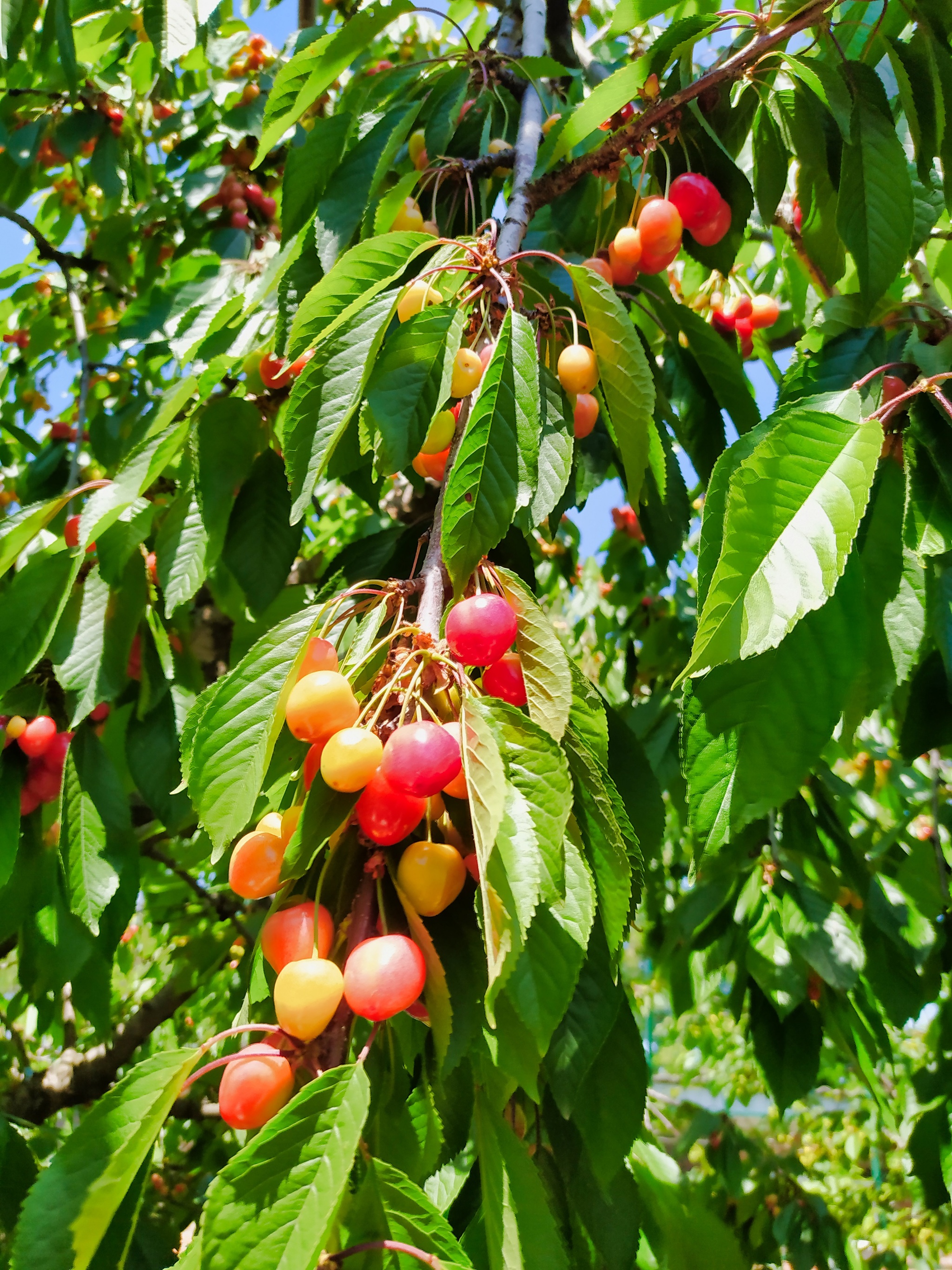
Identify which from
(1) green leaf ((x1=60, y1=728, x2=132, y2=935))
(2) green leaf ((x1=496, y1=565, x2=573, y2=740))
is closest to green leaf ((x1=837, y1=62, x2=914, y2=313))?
(2) green leaf ((x1=496, y1=565, x2=573, y2=740))

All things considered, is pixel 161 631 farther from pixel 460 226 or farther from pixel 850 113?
pixel 850 113

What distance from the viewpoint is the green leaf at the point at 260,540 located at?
117 centimetres

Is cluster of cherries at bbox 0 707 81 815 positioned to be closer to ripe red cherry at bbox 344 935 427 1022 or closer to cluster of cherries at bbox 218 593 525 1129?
cluster of cherries at bbox 218 593 525 1129

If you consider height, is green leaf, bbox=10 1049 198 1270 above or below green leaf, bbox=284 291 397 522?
below

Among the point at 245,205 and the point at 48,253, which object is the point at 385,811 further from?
the point at 48,253

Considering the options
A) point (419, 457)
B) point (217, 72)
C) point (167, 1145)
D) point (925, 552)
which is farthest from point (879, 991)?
point (217, 72)

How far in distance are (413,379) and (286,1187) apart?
1.74 ft

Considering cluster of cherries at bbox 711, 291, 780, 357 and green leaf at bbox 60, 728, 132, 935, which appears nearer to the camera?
green leaf at bbox 60, 728, 132, 935

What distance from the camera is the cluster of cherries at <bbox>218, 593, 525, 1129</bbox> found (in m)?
0.50

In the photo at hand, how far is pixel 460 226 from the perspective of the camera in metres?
1.20

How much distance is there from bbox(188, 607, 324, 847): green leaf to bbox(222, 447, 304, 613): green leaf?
1.68ft

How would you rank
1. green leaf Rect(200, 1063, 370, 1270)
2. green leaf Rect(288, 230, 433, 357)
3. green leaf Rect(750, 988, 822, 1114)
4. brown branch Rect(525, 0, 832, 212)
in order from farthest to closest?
green leaf Rect(750, 988, 822, 1114)
brown branch Rect(525, 0, 832, 212)
green leaf Rect(288, 230, 433, 357)
green leaf Rect(200, 1063, 370, 1270)

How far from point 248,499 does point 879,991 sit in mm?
1307

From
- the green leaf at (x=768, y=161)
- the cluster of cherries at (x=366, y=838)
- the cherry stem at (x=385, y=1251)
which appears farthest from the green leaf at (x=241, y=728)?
the green leaf at (x=768, y=161)
